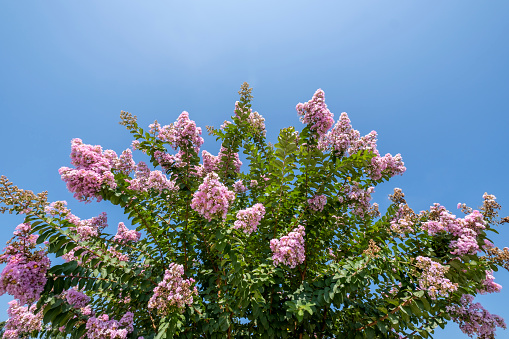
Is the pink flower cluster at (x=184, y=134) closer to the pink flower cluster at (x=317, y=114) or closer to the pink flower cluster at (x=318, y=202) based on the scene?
the pink flower cluster at (x=317, y=114)

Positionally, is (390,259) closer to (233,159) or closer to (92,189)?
(233,159)

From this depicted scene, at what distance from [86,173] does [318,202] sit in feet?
12.5

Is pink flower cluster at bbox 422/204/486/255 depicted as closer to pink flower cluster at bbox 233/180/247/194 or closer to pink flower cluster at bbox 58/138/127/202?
pink flower cluster at bbox 233/180/247/194

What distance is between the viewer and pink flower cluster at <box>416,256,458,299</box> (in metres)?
3.26

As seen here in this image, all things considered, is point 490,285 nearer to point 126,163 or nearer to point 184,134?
point 184,134

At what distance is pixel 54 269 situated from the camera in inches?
146

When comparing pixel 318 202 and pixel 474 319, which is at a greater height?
pixel 318 202

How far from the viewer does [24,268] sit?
3.51m

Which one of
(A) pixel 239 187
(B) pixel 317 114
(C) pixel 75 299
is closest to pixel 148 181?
(A) pixel 239 187

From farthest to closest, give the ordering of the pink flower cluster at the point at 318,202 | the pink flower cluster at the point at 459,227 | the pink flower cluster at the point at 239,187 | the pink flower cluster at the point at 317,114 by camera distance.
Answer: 1. the pink flower cluster at the point at 239,187
2. the pink flower cluster at the point at 317,114
3. the pink flower cluster at the point at 318,202
4. the pink flower cluster at the point at 459,227

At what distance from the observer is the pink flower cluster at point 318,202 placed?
438 cm

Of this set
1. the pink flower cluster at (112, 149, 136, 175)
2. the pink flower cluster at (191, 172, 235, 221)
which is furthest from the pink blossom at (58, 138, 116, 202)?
the pink flower cluster at (191, 172, 235, 221)

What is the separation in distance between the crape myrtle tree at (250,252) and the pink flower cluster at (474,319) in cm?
2

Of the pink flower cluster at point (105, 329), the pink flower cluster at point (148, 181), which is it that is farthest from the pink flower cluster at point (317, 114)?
the pink flower cluster at point (105, 329)
